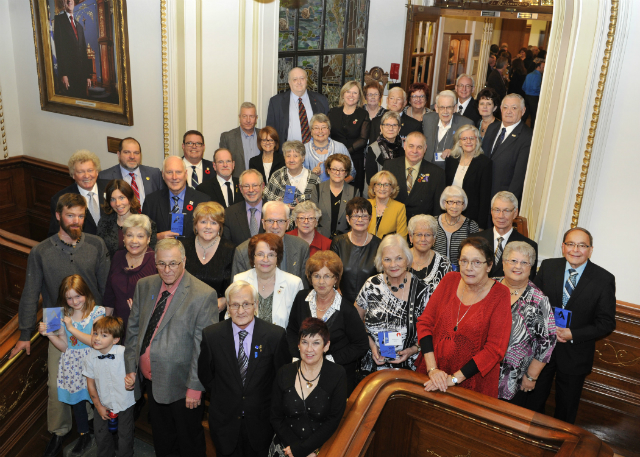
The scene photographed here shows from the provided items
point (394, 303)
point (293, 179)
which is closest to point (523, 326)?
point (394, 303)

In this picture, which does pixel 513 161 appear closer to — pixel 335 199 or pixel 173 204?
pixel 335 199

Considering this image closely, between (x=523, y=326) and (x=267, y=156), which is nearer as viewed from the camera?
(x=523, y=326)

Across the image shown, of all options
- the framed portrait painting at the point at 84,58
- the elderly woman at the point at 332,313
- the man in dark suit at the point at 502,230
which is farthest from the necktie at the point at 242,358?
the framed portrait painting at the point at 84,58

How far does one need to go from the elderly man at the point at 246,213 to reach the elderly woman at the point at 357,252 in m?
0.83

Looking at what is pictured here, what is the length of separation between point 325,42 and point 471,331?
20.7 ft

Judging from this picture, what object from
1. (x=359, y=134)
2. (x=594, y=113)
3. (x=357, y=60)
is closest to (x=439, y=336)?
(x=594, y=113)

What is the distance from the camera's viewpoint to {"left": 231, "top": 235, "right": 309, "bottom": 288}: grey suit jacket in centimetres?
399

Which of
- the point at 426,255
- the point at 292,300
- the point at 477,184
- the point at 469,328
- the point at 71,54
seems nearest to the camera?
the point at 469,328

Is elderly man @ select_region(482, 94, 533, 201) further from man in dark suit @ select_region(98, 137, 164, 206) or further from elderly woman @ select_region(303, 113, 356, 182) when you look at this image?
man in dark suit @ select_region(98, 137, 164, 206)

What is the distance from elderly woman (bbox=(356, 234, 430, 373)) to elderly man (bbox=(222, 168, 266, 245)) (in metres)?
1.32

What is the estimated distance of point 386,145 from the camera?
5566 mm

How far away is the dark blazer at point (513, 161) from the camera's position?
5.17 metres

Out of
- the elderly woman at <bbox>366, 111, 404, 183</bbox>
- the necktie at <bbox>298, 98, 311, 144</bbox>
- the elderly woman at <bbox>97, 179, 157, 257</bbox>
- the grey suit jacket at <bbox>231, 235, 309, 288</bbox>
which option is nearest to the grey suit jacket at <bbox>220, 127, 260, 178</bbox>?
the necktie at <bbox>298, 98, 311, 144</bbox>

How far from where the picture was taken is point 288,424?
3096 mm
